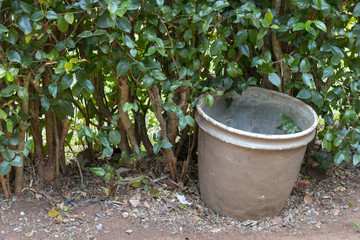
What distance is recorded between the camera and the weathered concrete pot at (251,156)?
2.46 meters

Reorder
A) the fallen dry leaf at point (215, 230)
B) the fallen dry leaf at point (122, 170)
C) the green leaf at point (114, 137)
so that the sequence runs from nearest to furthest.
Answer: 1. the green leaf at point (114, 137)
2. the fallen dry leaf at point (215, 230)
3. the fallen dry leaf at point (122, 170)

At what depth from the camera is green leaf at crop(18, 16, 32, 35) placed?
2109 millimetres

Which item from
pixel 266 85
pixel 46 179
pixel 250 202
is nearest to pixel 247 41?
pixel 266 85

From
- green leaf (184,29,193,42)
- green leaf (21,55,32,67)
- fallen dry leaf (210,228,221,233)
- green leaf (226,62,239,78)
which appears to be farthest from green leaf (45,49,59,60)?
fallen dry leaf (210,228,221,233)

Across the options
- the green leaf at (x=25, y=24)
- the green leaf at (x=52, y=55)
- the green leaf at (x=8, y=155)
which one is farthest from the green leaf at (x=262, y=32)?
the green leaf at (x=8, y=155)

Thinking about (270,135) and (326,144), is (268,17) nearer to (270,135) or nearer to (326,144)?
(270,135)

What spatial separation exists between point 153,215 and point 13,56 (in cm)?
123

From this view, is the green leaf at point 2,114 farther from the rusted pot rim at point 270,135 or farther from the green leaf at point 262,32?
the green leaf at point 262,32

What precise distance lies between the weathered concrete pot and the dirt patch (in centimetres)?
A: 13

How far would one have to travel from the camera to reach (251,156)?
2.48m

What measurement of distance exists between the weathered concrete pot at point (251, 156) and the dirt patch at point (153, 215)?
13 cm

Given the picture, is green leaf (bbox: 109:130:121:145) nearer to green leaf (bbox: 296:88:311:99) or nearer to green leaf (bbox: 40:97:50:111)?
green leaf (bbox: 40:97:50:111)

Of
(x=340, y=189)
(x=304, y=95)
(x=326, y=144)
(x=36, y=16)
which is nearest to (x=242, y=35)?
(x=304, y=95)

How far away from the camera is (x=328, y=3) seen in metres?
2.53
